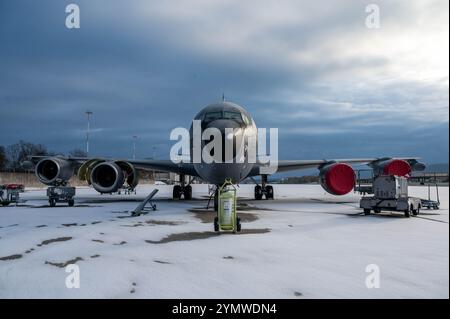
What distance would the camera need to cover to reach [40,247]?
6781mm

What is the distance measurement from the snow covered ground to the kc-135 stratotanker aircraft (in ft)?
9.73

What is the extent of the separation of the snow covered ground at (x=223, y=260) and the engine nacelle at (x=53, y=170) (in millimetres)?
8256

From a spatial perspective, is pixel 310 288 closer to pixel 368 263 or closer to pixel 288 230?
pixel 368 263

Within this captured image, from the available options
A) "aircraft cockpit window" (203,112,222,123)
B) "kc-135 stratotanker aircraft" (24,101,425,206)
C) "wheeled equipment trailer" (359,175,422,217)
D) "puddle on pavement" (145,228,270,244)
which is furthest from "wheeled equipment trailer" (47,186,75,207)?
"wheeled equipment trailer" (359,175,422,217)

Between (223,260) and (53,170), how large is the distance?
15.4 metres

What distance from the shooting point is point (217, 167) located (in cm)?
1161

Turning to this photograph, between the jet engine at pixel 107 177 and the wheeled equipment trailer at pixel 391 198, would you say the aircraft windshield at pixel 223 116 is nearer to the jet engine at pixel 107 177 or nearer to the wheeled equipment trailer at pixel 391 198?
the wheeled equipment trailer at pixel 391 198

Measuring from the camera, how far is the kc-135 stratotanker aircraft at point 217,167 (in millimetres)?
12016

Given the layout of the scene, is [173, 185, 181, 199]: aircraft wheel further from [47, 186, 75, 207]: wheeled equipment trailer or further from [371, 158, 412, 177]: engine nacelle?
[371, 158, 412, 177]: engine nacelle

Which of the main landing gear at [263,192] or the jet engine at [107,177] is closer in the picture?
the jet engine at [107,177]

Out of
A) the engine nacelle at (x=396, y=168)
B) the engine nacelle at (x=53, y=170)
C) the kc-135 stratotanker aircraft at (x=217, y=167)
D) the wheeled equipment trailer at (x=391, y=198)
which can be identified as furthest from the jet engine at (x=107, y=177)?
the engine nacelle at (x=396, y=168)

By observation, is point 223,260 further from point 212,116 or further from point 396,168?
point 396,168
